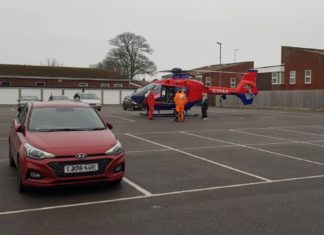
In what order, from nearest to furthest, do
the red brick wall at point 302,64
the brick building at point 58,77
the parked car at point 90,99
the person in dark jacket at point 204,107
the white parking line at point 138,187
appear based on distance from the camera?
the white parking line at point 138,187
the person in dark jacket at point 204,107
the parked car at point 90,99
the red brick wall at point 302,64
the brick building at point 58,77

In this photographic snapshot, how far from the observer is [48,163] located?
21.8ft

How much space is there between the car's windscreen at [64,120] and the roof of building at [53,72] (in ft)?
170

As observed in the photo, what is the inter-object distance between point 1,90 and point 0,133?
120 feet

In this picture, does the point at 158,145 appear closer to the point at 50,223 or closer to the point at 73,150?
the point at 73,150

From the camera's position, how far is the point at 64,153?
673cm

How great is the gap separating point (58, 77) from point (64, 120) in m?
53.2

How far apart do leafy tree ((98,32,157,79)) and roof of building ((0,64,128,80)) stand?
38.1 feet

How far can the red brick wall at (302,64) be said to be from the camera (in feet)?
146

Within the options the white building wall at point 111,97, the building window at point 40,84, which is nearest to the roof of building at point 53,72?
the building window at point 40,84

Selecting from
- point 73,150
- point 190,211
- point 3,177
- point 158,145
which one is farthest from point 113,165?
point 158,145

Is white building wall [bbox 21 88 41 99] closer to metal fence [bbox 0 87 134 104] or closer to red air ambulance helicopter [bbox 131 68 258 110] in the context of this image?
metal fence [bbox 0 87 134 104]

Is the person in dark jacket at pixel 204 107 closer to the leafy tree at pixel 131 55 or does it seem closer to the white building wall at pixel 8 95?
the white building wall at pixel 8 95

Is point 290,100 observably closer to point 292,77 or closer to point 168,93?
point 292,77

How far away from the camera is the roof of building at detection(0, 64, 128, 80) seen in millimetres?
58406
